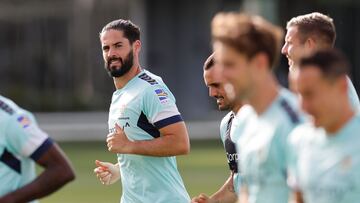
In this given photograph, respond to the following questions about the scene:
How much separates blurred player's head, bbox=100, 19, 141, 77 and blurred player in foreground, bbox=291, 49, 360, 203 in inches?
123

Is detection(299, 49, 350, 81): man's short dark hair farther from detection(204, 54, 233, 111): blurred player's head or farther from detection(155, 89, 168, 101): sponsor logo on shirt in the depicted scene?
detection(155, 89, 168, 101): sponsor logo on shirt

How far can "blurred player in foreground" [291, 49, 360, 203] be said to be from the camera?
19.3ft

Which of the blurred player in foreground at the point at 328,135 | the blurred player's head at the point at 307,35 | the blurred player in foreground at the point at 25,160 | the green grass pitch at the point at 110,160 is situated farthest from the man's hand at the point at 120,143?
the green grass pitch at the point at 110,160

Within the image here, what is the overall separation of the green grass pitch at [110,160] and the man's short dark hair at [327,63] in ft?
41.9

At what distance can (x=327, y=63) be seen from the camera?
5934 mm

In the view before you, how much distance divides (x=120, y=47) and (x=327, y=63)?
341 cm

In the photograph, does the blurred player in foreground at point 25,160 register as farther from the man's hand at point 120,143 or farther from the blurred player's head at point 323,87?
the man's hand at point 120,143

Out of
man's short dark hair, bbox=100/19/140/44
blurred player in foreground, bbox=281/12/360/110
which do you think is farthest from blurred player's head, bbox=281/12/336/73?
man's short dark hair, bbox=100/19/140/44

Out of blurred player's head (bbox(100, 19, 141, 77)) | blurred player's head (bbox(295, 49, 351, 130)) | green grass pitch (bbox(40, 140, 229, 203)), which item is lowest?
green grass pitch (bbox(40, 140, 229, 203))

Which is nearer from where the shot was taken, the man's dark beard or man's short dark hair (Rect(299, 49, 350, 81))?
man's short dark hair (Rect(299, 49, 350, 81))

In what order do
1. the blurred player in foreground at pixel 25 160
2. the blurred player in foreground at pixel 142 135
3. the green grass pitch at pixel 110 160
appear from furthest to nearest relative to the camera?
the green grass pitch at pixel 110 160, the blurred player in foreground at pixel 142 135, the blurred player in foreground at pixel 25 160

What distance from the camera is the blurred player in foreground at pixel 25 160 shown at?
6.59 metres

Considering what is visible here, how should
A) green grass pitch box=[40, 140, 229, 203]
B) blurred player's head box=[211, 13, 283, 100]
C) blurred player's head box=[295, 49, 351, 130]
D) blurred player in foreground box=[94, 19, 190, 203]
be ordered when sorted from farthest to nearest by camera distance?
green grass pitch box=[40, 140, 229, 203], blurred player in foreground box=[94, 19, 190, 203], blurred player's head box=[211, 13, 283, 100], blurred player's head box=[295, 49, 351, 130]

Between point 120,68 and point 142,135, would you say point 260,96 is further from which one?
point 120,68
